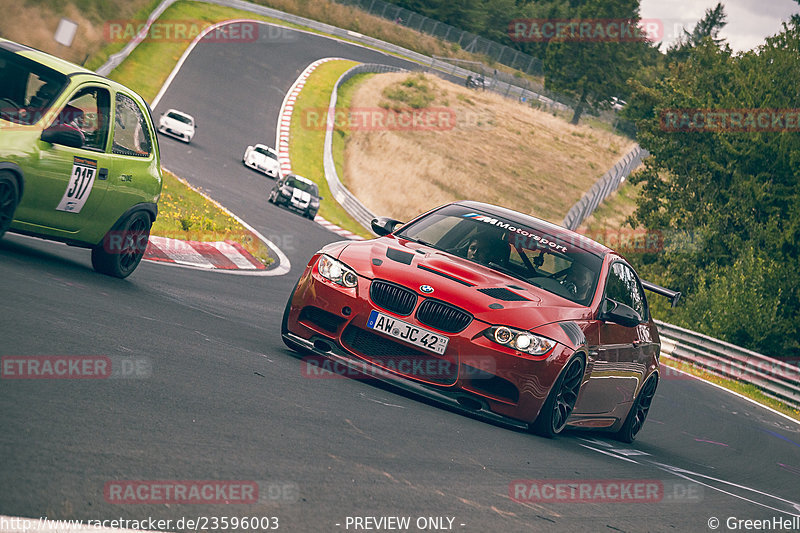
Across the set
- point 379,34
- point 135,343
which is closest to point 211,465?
point 135,343

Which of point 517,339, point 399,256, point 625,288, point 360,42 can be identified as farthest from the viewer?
point 360,42

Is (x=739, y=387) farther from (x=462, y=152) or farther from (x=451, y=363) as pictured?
(x=462, y=152)

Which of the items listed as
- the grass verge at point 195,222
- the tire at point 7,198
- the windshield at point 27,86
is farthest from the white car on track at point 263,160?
the tire at point 7,198

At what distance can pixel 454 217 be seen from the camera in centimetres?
910

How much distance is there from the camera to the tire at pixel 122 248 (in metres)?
9.93

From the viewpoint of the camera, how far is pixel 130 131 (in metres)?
10.0

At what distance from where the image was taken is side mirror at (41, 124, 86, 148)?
27.9 feet

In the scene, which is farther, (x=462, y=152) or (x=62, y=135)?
(x=462, y=152)

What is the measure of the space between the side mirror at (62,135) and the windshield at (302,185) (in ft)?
71.1

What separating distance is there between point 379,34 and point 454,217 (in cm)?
7037
